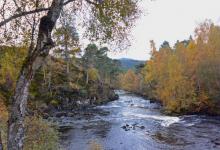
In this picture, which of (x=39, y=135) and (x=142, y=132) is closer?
(x=39, y=135)

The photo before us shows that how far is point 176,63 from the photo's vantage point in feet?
205

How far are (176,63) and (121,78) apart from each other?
11007 cm

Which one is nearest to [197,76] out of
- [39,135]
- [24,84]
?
[39,135]

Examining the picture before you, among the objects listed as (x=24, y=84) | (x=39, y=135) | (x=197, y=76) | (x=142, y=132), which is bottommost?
(x=142, y=132)

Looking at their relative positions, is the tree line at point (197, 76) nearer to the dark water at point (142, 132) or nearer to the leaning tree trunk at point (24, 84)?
the dark water at point (142, 132)

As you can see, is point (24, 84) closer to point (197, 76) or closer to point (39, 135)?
point (39, 135)

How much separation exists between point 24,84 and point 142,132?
1349 inches

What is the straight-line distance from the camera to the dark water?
106ft

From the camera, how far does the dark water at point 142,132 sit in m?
32.4

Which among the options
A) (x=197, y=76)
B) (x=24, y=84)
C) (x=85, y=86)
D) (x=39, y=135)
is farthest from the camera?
(x=85, y=86)

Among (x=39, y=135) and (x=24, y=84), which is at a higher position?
(x=24, y=84)

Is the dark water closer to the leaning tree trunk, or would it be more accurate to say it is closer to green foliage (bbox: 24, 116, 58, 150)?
green foliage (bbox: 24, 116, 58, 150)

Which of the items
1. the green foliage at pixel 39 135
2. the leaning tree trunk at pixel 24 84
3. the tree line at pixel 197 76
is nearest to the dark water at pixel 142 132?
the tree line at pixel 197 76

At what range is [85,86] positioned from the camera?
253 ft
